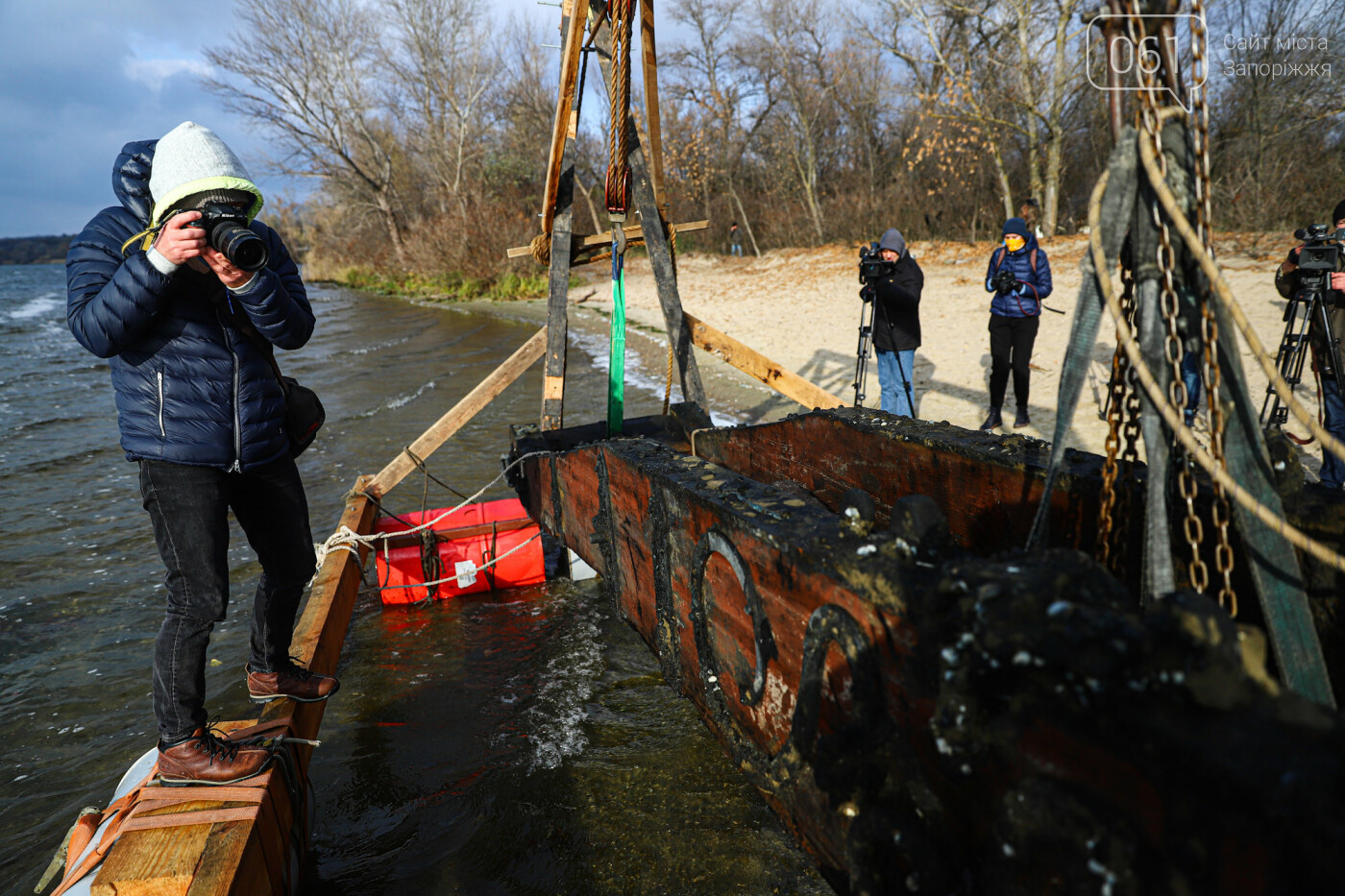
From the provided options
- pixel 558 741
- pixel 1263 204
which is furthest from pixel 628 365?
pixel 1263 204

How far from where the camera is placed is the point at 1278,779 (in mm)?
731

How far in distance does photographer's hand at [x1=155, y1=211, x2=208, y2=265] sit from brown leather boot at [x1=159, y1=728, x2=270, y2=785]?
126cm

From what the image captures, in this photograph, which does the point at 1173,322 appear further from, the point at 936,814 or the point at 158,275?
the point at 158,275

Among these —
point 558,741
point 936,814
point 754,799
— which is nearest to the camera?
point 936,814

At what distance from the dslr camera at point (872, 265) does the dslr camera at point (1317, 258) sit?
2450 mm

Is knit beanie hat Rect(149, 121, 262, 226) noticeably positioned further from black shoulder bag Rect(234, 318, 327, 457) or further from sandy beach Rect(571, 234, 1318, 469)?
sandy beach Rect(571, 234, 1318, 469)

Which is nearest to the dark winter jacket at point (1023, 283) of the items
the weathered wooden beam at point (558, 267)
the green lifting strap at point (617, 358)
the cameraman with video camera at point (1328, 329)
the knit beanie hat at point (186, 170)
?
the cameraman with video camera at point (1328, 329)

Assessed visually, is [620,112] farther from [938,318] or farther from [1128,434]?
[938,318]

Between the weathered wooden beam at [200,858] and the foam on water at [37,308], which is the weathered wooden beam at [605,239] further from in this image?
the foam on water at [37,308]

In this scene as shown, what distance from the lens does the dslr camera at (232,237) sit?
1790 millimetres

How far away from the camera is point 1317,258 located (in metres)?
4.12

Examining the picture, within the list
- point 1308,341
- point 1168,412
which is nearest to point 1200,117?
point 1168,412

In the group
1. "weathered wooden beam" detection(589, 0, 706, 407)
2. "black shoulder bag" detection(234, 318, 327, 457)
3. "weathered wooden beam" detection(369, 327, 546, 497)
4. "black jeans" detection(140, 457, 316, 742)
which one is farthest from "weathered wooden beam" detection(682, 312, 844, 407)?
"black jeans" detection(140, 457, 316, 742)

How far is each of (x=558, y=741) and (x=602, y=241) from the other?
272cm
